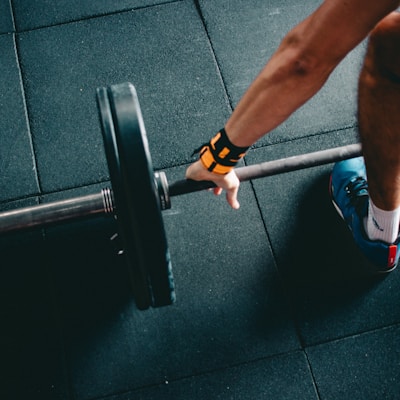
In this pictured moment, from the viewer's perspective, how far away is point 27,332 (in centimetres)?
129

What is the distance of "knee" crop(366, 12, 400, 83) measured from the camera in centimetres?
94

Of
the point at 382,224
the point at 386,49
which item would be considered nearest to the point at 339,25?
the point at 386,49

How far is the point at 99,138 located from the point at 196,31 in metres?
0.52

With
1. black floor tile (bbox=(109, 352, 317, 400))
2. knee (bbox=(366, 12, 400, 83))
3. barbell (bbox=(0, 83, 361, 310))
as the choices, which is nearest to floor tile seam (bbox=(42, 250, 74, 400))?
black floor tile (bbox=(109, 352, 317, 400))

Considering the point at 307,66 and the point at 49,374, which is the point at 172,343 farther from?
the point at 307,66

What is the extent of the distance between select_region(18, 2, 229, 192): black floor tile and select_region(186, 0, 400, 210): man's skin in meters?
0.48

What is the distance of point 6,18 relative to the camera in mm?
1655

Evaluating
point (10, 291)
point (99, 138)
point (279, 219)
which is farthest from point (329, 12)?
point (10, 291)

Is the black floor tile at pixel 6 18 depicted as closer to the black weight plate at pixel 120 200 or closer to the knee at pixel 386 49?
the black weight plate at pixel 120 200

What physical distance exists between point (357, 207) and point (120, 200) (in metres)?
0.74

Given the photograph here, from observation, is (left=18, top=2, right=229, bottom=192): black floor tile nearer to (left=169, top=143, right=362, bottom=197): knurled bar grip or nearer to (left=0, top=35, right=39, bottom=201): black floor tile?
(left=0, top=35, right=39, bottom=201): black floor tile

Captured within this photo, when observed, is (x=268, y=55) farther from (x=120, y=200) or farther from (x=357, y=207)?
(x=120, y=200)

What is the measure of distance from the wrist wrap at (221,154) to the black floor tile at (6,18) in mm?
1039

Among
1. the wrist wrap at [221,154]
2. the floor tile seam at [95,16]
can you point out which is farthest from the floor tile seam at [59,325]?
the floor tile seam at [95,16]
